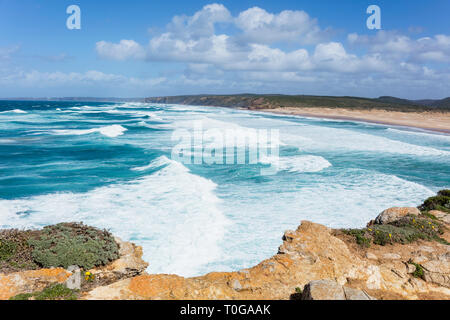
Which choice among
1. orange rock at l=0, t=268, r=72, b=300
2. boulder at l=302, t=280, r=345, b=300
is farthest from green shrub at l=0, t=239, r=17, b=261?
boulder at l=302, t=280, r=345, b=300

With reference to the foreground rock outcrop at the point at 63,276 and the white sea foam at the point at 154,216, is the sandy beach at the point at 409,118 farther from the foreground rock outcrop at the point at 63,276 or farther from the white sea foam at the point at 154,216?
the foreground rock outcrop at the point at 63,276

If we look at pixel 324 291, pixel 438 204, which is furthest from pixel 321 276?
pixel 438 204

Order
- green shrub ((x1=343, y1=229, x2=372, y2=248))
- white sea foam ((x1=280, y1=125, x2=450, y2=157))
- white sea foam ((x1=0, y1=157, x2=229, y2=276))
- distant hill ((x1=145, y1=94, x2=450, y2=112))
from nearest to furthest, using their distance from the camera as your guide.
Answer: green shrub ((x1=343, y1=229, x2=372, y2=248)), white sea foam ((x1=0, y1=157, x2=229, y2=276)), white sea foam ((x1=280, y1=125, x2=450, y2=157)), distant hill ((x1=145, y1=94, x2=450, y2=112))

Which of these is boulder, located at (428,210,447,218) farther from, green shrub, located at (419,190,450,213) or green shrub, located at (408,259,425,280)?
green shrub, located at (408,259,425,280)

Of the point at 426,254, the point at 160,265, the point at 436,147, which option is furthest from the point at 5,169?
the point at 436,147

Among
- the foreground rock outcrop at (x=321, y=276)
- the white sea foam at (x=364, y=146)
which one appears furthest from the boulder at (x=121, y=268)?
the white sea foam at (x=364, y=146)

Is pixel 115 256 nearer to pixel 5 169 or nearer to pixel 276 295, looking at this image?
pixel 276 295
